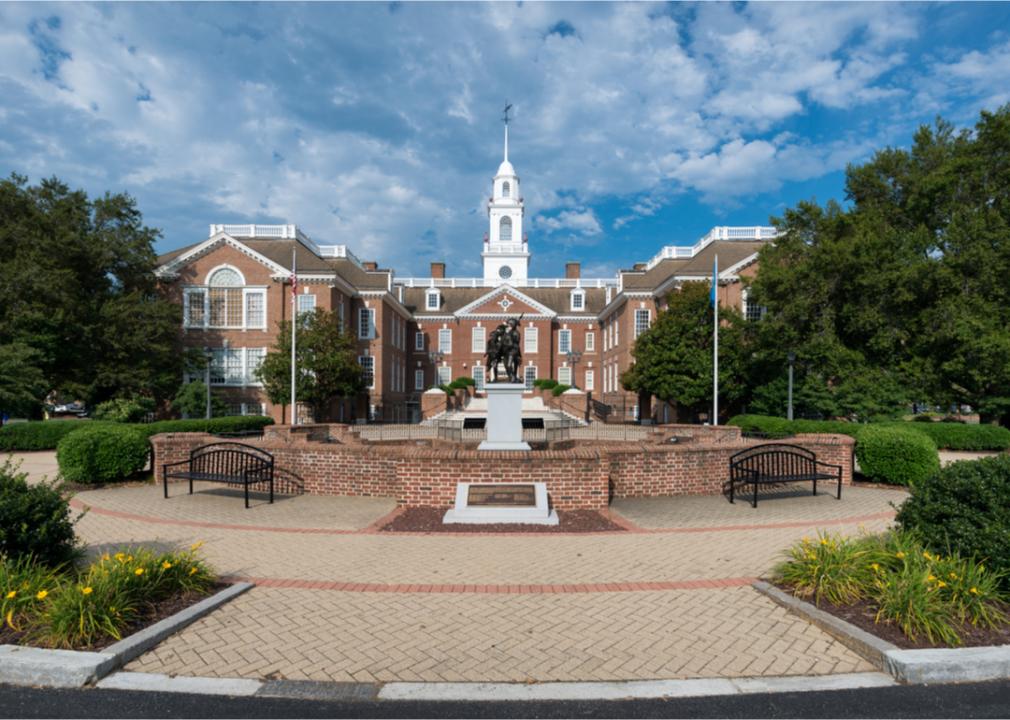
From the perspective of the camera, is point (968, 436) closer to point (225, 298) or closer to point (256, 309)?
point (256, 309)

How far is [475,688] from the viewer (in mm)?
3752

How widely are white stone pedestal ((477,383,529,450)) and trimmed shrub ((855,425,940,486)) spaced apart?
8044 mm

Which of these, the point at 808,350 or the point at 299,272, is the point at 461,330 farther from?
the point at 808,350

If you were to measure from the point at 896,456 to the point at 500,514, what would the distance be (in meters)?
9.58

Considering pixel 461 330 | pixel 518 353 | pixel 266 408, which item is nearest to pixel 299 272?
pixel 266 408

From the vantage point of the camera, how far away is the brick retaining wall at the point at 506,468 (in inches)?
372

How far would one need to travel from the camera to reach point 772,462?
1141cm

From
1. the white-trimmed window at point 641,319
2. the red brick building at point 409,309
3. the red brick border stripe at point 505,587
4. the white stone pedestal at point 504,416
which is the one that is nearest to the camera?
the red brick border stripe at point 505,587

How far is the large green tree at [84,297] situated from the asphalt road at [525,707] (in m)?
30.4

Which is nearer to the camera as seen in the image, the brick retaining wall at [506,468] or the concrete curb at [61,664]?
the concrete curb at [61,664]

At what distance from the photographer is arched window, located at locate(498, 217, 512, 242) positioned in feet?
220

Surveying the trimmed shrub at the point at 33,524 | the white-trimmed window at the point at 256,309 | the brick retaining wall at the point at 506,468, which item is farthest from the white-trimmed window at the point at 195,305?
the trimmed shrub at the point at 33,524

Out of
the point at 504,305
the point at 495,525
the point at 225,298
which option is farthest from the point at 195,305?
the point at 495,525

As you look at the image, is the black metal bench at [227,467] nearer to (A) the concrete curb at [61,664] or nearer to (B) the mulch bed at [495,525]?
(B) the mulch bed at [495,525]
